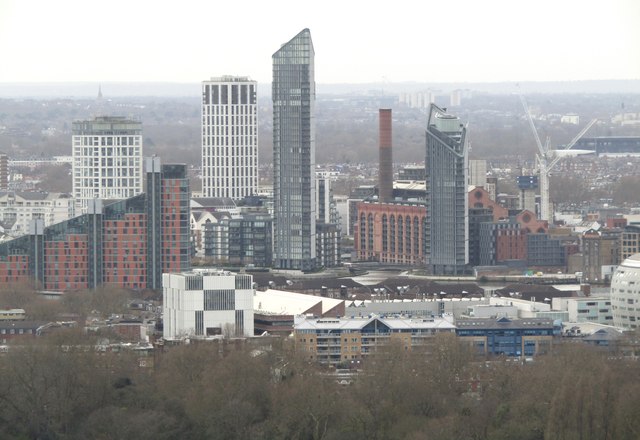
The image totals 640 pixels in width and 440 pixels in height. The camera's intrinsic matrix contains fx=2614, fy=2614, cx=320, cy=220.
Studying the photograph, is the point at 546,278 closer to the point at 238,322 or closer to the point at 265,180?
the point at 238,322

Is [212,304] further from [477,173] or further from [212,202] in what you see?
[212,202]

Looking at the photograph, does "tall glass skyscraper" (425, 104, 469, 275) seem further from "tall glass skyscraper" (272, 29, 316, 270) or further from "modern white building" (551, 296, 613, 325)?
"modern white building" (551, 296, 613, 325)

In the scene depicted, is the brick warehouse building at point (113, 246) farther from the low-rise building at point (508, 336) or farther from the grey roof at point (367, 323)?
the low-rise building at point (508, 336)

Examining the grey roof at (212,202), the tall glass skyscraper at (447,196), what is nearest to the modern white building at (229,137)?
the grey roof at (212,202)

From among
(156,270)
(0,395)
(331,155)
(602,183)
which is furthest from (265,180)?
(0,395)

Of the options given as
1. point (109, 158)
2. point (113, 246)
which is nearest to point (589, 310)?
point (113, 246)
